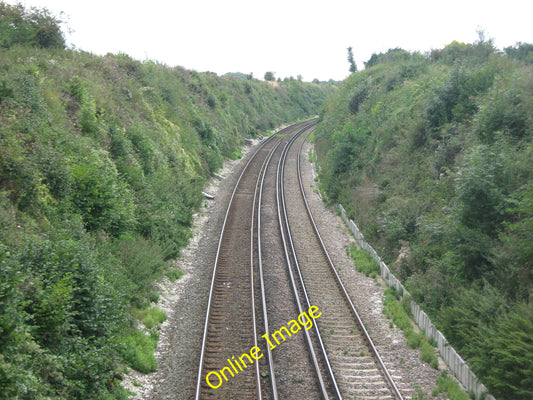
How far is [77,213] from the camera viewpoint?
10688 millimetres

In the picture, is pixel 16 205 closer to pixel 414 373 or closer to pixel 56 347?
pixel 56 347

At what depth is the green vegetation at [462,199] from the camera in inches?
317

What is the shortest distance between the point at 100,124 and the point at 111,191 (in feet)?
15.7

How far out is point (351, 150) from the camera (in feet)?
77.5

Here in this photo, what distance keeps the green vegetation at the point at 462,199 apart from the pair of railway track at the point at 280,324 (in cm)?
215

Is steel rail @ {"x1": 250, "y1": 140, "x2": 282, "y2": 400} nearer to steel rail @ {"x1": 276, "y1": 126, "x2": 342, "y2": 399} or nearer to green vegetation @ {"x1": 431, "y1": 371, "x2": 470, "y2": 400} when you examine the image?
steel rail @ {"x1": 276, "y1": 126, "x2": 342, "y2": 399}

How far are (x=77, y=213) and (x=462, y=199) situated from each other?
10.5 m

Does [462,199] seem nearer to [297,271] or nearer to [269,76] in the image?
[297,271]

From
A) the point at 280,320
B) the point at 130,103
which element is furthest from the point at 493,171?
the point at 130,103

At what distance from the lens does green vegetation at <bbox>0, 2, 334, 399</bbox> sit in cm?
663

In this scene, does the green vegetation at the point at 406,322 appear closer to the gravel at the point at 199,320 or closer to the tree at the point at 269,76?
the gravel at the point at 199,320

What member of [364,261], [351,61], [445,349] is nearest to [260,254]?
[364,261]

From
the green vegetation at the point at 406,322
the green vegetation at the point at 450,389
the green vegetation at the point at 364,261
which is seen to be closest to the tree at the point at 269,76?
the green vegetation at the point at 364,261

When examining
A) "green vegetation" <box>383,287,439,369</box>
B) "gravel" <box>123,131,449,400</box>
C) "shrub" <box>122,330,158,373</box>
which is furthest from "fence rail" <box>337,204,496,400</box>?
"shrub" <box>122,330,158,373</box>
